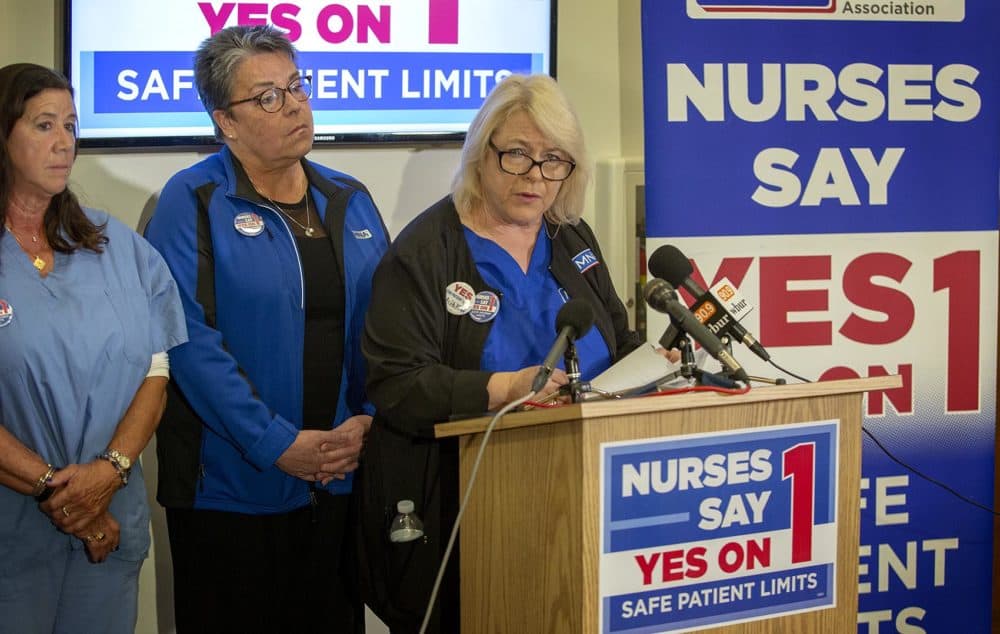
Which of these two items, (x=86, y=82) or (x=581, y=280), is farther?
(x=86, y=82)

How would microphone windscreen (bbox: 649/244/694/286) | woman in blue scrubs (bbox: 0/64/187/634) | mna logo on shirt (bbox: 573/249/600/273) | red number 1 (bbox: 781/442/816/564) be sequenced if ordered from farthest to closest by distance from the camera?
1. mna logo on shirt (bbox: 573/249/600/273)
2. woman in blue scrubs (bbox: 0/64/187/634)
3. microphone windscreen (bbox: 649/244/694/286)
4. red number 1 (bbox: 781/442/816/564)

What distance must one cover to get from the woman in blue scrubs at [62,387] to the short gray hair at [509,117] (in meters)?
0.72

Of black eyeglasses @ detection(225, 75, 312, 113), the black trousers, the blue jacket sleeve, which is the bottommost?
the black trousers

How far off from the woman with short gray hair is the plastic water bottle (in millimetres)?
484

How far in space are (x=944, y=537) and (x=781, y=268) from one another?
0.90 m

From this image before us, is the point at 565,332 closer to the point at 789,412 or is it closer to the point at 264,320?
the point at 789,412

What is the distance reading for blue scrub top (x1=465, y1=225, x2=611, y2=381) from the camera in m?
2.19

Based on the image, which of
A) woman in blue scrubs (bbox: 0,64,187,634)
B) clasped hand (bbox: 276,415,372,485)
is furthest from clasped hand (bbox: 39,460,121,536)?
clasped hand (bbox: 276,415,372,485)

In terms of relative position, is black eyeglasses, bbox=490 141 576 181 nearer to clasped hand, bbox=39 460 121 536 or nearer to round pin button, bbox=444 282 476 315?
round pin button, bbox=444 282 476 315

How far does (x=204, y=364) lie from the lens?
248cm

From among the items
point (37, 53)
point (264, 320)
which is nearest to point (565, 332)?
point (264, 320)

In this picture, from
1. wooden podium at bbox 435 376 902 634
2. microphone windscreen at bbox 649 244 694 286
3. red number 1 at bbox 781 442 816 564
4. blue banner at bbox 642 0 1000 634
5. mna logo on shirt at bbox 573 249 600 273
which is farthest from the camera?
blue banner at bbox 642 0 1000 634

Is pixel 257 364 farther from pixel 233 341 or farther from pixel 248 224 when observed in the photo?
pixel 248 224

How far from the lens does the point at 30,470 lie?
7.06ft
